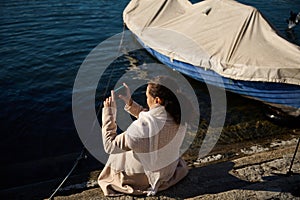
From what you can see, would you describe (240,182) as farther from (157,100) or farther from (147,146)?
(157,100)

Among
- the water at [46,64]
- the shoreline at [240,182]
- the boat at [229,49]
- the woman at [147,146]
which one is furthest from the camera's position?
the boat at [229,49]

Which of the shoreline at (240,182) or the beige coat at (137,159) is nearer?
the beige coat at (137,159)

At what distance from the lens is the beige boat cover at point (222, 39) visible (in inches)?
316

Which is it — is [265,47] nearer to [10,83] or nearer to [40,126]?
[40,126]

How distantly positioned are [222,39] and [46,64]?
583 centimetres

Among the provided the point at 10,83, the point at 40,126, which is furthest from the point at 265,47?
the point at 10,83

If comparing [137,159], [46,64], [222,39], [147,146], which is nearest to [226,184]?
[137,159]

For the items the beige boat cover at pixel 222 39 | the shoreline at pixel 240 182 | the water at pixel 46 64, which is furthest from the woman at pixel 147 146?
the beige boat cover at pixel 222 39

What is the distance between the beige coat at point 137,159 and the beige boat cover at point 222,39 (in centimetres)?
449

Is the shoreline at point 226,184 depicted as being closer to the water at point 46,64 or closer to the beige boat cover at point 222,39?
the water at point 46,64

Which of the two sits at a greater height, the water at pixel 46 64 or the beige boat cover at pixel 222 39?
the beige boat cover at pixel 222 39

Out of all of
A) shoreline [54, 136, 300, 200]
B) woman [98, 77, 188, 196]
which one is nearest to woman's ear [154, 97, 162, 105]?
woman [98, 77, 188, 196]

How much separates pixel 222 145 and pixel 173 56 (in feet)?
10.3

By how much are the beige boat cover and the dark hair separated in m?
4.97
